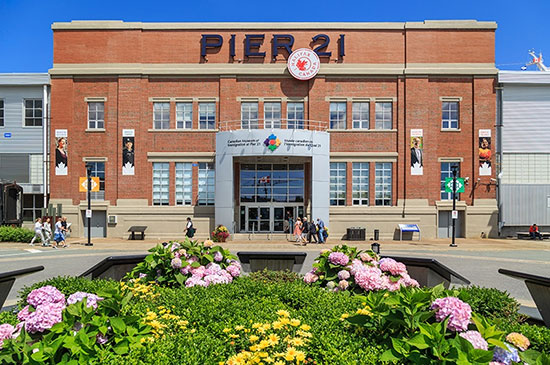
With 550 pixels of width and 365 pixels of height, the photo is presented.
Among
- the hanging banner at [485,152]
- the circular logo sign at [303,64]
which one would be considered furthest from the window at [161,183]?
the hanging banner at [485,152]

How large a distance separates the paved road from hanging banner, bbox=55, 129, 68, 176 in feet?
28.1

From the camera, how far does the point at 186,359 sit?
11.2 feet

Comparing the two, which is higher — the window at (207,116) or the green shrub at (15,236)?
the window at (207,116)

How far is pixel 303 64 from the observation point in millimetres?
29641

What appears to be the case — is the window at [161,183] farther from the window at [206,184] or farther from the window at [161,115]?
the window at [161,115]

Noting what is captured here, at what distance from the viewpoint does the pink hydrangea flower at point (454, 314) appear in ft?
10.8

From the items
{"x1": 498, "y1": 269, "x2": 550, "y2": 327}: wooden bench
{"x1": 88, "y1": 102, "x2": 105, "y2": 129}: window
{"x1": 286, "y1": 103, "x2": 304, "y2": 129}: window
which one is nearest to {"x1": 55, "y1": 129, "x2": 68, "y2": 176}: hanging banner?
{"x1": 88, "y1": 102, "x2": 105, "y2": 129}: window

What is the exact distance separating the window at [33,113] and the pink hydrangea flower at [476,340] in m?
36.1

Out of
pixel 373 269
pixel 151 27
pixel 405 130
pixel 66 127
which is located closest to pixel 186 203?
pixel 66 127

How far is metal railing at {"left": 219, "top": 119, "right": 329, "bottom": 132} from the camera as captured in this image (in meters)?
29.8

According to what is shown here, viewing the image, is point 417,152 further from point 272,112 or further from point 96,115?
point 96,115

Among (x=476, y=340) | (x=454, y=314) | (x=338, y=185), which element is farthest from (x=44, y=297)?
(x=338, y=185)

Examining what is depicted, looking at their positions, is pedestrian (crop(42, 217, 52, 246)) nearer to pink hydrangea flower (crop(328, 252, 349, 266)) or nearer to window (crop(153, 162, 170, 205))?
window (crop(153, 162, 170, 205))

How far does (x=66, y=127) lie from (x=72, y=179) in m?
4.21
